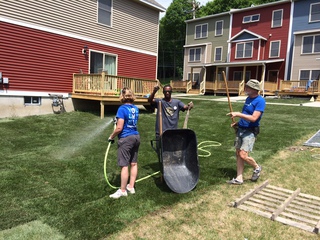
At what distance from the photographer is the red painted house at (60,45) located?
392 inches

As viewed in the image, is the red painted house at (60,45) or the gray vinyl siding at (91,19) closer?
the red painted house at (60,45)

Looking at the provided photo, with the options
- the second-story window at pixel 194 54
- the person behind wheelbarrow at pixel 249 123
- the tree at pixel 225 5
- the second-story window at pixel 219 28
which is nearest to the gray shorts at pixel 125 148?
the person behind wheelbarrow at pixel 249 123

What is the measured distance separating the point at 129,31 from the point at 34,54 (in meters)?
5.30

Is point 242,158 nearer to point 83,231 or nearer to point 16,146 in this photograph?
point 83,231

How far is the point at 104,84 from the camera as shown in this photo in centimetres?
1084

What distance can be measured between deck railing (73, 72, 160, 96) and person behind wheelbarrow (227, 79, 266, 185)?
7.31 metres

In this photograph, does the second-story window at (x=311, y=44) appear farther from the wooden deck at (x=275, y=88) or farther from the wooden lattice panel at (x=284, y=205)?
the wooden lattice panel at (x=284, y=205)

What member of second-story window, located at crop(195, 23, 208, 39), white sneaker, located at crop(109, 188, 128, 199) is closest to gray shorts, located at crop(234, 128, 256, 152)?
white sneaker, located at crop(109, 188, 128, 199)

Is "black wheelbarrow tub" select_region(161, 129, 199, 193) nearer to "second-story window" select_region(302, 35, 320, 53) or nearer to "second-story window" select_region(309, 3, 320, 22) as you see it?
"second-story window" select_region(302, 35, 320, 53)

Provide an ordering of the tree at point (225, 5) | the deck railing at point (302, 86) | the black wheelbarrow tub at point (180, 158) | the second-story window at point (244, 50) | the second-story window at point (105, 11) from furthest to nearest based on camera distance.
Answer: the tree at point (225, 5), the second-story window at point (244, 50), the deck railing at point (302, 86), the second-story window at point (105, 11), the black wheelbarrow tub at point (180, 158)

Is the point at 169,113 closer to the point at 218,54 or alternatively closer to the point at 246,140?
the point at 246,140

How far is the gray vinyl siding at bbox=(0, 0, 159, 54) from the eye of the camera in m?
10.2

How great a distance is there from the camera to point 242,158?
429 cm

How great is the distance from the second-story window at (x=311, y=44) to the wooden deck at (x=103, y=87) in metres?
16.2
